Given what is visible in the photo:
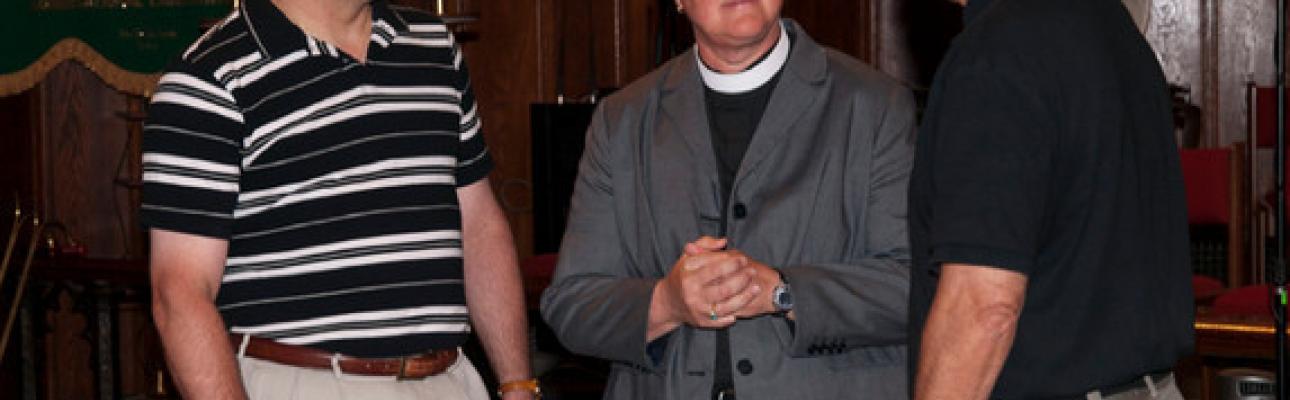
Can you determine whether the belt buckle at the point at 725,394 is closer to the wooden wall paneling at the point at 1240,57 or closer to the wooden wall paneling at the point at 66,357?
the wooden wall paneling at the point at 66,357

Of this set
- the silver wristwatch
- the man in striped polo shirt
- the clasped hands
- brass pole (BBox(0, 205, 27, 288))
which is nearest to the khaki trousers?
the man in striped polo shirt

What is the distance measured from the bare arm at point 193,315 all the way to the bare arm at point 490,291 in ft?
1.71

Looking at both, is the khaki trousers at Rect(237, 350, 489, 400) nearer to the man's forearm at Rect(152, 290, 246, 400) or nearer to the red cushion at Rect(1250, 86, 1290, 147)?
the man's forearm at Rect(152, 290, 246, 400)

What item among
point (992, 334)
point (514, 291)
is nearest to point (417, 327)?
point (514, 291)

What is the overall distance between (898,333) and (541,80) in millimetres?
5371

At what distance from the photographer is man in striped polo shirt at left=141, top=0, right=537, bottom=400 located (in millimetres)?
2604

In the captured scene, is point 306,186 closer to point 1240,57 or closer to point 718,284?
point 718,284

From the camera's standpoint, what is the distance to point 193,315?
258cm

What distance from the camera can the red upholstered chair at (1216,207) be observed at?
6.64 metres

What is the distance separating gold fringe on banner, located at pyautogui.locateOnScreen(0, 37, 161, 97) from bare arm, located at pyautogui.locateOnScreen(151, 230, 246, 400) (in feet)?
16.4

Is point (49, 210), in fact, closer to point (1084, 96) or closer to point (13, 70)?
point (13, 70)

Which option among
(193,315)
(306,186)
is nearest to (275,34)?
(306,186)

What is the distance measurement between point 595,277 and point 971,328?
2.87ft

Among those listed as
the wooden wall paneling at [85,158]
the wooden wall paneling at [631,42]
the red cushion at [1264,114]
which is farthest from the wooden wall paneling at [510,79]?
the red cushion at [1264,114]
